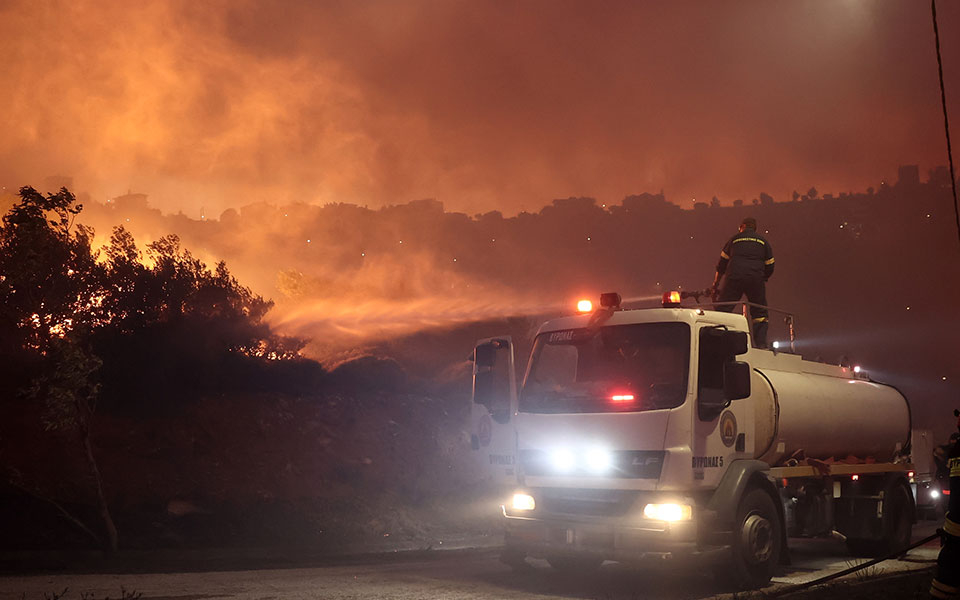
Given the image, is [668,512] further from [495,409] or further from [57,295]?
[57,295]

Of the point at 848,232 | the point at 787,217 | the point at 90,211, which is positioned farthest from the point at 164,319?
the point at 787,217

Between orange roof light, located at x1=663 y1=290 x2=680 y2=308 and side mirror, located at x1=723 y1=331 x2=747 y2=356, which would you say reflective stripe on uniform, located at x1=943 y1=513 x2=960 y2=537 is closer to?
side mirror, located at x1=723 y1=331 x2=747 y2=356

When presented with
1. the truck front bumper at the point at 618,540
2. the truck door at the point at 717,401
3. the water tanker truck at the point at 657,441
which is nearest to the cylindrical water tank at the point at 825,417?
the water tanker truck at the point at 657,441

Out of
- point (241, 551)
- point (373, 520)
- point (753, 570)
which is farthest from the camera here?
point (373, 520)

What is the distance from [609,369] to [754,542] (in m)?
2.47

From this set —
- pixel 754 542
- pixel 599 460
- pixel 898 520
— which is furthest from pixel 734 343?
pixel 898 520

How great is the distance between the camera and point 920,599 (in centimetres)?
812

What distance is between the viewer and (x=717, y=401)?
8.98 metres

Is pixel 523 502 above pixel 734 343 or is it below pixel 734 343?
below

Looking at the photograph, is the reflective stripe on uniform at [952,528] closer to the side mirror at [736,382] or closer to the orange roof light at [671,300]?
the side mirror at [736,382]

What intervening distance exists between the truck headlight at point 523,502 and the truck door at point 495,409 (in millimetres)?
203

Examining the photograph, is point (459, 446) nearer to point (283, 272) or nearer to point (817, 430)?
point (817, 430)

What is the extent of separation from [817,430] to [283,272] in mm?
33098

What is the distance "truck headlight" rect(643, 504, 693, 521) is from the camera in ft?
28.0
